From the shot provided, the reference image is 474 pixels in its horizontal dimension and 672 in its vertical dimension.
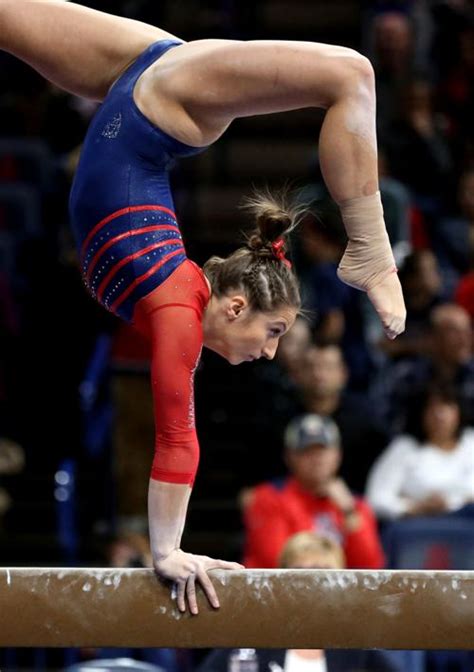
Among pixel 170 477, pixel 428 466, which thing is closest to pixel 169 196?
pixel 170 477

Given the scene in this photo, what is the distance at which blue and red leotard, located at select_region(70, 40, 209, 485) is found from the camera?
3375 mm

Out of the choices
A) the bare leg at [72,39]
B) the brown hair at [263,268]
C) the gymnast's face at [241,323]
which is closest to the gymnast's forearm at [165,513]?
the gymnast's face at [241,323]

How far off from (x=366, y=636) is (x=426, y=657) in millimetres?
2461

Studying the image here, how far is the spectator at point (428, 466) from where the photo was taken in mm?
6199

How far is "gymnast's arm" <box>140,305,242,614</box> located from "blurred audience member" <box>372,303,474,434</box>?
11.2 ft

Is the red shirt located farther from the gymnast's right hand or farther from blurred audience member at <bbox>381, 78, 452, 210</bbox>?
→ blurred audience member at <bbox>381, 78, 452, 210</bbox>

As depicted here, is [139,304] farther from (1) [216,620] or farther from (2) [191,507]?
(2) [191,507]

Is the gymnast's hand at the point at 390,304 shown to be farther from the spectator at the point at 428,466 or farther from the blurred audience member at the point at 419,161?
the blurred audience member at the point at 419,161

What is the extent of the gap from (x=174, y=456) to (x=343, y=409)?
3126mm

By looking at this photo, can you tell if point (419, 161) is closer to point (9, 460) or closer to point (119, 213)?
point (9, 460)

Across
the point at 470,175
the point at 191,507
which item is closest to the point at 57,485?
the point at 191,507

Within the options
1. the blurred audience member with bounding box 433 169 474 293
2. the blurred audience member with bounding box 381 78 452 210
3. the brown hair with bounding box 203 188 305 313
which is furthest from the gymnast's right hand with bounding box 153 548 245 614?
the blurred audience member with bounding box 381 78 452 210

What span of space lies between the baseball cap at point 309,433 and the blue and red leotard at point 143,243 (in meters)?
2.36

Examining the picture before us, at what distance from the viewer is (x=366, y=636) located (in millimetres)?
3375
